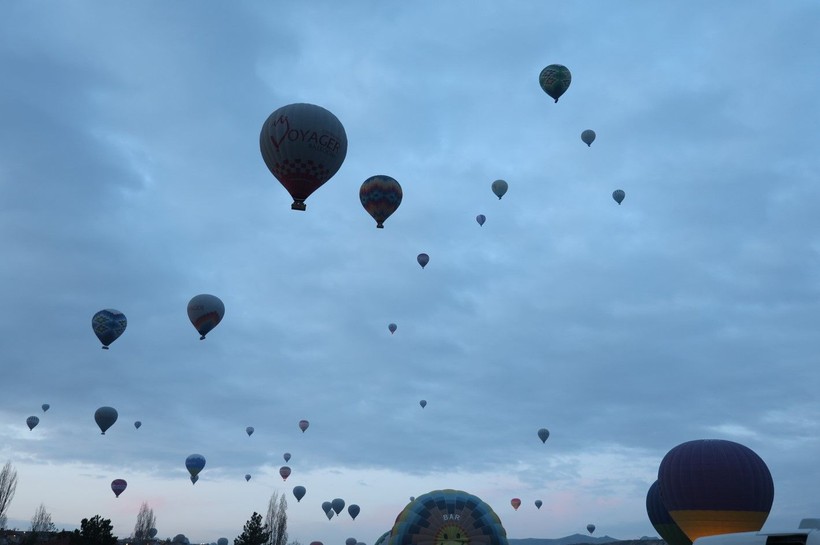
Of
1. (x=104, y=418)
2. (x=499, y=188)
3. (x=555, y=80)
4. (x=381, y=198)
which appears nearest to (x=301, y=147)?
(x=381, y=198)

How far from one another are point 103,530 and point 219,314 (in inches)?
589

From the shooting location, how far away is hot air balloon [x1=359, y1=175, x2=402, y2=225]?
37.2 meters

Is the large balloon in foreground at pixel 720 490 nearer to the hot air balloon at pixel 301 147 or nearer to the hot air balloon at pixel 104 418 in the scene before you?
the hot air balloon at pixel 301 147

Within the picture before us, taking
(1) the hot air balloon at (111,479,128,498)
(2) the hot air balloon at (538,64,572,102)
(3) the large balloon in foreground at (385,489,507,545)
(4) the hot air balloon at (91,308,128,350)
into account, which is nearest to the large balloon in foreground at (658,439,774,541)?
(3) the large balloon in foreground at (385,489,507,545)

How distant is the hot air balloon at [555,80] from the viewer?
1778 inches

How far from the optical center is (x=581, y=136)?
50.9 m

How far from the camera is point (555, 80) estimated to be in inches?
1775

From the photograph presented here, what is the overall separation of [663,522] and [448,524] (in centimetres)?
2309

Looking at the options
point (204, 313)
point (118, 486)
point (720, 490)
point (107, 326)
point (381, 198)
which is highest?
point (381, 198)

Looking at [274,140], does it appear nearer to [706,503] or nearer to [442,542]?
[442,542]

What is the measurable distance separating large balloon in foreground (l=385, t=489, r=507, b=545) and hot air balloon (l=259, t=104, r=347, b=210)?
13.0 meters

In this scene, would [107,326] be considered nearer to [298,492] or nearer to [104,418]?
[104,418]

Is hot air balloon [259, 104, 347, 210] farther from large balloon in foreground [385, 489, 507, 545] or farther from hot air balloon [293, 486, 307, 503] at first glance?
hot air balloon [293, 486, 307, 503]

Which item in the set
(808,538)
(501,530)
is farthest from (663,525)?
(808,538)
